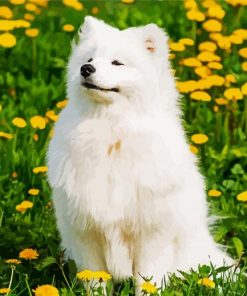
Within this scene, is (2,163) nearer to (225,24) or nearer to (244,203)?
(244,203)

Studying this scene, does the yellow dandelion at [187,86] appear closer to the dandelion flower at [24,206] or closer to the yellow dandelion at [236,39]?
the yellow dandelion at [236,39]

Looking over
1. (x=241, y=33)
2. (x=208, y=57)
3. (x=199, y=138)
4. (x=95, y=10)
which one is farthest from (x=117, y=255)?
(x=95, y=10)

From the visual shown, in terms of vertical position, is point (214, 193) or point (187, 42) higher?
point (187, 42)

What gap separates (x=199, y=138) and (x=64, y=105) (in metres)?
0.90

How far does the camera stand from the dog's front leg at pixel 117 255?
4281 millimetres

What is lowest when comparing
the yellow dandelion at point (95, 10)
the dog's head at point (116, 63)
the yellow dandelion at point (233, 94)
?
the yellow dandelion at point (95, 10)

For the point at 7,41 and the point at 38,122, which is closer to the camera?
the point at 38,122

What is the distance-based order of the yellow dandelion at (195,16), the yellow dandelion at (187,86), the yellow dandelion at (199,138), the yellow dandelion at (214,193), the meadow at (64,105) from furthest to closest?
the yellow dandelion at (195,16), the yellow dandelion at (187,86), the yellow dandelion at (199,138), the yellow dandelion at (214,193), the meadow at (64,105)

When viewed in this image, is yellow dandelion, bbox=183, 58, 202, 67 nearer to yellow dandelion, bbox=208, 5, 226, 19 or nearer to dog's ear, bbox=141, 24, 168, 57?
yellow dandelion, bbox=208, 5, 226, 19

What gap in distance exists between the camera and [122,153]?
4.19 meters

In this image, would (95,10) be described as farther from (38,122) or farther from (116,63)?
(116,63)

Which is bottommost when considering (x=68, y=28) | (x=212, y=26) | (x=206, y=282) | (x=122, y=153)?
(x=68, y=28)

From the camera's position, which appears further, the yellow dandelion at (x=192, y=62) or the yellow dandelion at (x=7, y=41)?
the yellow dandelion at (x=7, y=41)

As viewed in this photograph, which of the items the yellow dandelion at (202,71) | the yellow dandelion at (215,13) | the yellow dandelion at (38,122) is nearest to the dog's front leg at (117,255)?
the yellow dandelion at (38,122)
